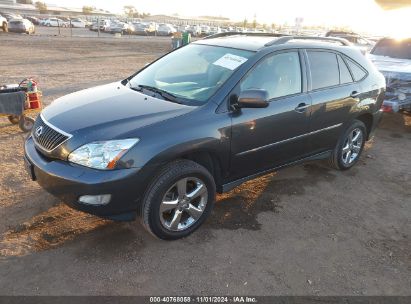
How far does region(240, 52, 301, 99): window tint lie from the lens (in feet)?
12.3

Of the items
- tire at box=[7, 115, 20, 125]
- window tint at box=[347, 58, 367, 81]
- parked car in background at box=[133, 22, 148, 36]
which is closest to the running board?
window tint at box=[347, 58, 367, 81]

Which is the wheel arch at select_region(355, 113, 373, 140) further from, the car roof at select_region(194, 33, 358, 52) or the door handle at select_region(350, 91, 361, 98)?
the car roof at select_region(194, 33, 358, 52)

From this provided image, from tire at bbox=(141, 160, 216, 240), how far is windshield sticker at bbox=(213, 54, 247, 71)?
3.62 ft

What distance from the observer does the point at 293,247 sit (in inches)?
138

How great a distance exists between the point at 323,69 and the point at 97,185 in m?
3.02

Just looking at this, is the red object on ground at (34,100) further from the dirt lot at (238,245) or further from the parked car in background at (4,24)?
the parked car in background at (4,24)

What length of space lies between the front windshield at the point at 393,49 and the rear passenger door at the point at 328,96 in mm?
4975

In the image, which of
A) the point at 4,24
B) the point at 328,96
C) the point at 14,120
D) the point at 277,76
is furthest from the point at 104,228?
the point at 4,24

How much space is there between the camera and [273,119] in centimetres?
385

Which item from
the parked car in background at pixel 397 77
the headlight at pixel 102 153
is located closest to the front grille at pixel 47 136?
the headlight at pixel 102 153

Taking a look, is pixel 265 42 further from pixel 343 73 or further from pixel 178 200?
pixel 178 200

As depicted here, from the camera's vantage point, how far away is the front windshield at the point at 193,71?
3.67 meters

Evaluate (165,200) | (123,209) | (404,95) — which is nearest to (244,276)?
(165,200)

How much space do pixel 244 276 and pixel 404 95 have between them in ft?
19.6
